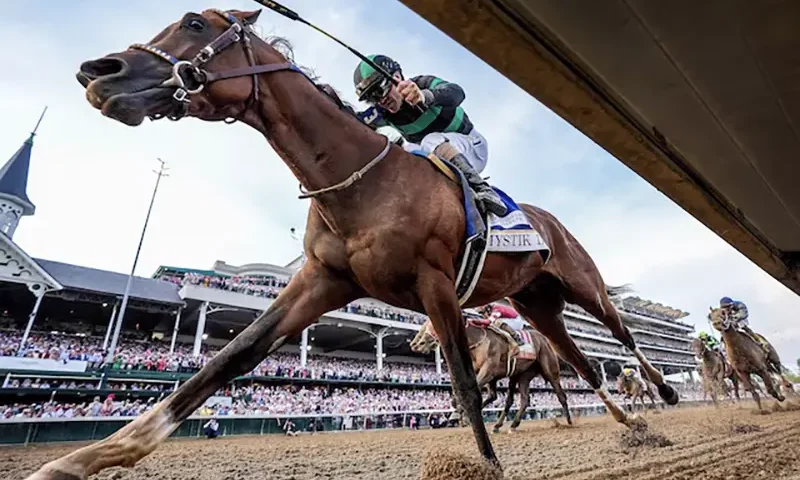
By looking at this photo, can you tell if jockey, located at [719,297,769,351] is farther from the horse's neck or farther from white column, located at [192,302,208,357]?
white column, located at [192,302,208,357]

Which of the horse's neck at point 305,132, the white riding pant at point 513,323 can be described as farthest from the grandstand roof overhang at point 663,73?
the white riding pant at point 513,323

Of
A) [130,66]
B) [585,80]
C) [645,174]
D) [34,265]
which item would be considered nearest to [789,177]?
[645,174]

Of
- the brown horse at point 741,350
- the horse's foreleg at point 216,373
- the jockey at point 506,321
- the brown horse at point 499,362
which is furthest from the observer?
the jockey at point 506,321

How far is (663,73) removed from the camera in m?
1.93

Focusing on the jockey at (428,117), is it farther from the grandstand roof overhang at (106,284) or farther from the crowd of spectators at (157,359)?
the grandstand roof overhang at (106,284)

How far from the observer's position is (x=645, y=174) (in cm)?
246

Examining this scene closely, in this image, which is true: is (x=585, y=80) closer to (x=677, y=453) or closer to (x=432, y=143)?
(x=432, y=143)

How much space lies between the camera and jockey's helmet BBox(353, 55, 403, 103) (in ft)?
10.4

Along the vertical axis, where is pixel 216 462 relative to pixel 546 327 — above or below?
below

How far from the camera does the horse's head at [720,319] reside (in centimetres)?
1059

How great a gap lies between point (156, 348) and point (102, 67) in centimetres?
2403

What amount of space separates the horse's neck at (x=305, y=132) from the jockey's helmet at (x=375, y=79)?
57 centimetres

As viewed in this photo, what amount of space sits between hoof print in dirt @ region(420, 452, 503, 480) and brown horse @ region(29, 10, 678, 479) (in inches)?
5.1

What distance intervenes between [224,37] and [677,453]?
4766 mm
